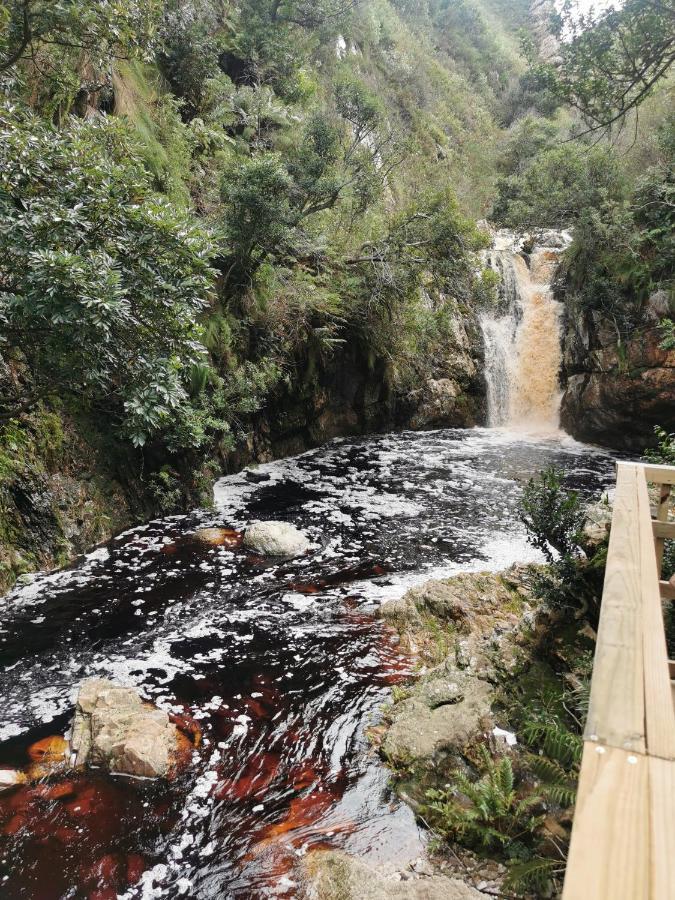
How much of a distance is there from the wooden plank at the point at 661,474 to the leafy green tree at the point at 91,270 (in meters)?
4.66

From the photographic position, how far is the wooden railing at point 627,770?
0.87 meters

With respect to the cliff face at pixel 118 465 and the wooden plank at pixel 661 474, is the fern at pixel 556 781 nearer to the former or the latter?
the wooden plank at pixel 661 474

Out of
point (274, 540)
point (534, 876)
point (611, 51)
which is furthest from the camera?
point (274, 540)

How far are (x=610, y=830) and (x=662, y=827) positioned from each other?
9cm

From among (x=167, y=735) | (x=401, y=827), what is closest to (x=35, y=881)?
(x=167, y=735)

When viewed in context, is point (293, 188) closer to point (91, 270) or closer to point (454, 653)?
point (91, 270)

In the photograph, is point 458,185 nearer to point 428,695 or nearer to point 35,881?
point 428,695

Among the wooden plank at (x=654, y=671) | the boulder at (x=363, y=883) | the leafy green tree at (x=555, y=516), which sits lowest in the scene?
the boulder at (x=363, y=883)

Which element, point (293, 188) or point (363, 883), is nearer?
point (363, 883)

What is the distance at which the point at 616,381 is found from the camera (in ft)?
50.0

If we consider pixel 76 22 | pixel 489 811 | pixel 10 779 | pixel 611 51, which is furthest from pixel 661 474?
pixel 76 22

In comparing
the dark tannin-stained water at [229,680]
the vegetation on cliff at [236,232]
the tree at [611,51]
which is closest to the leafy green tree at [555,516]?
the dark tannin-stained water at [229,680]

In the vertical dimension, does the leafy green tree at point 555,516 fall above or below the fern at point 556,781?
above

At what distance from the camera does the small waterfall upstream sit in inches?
733
